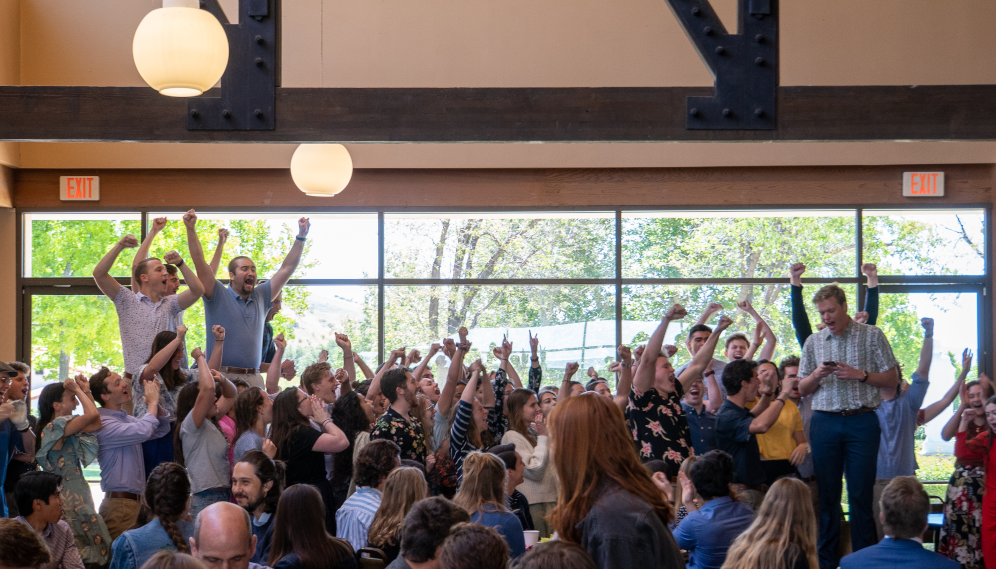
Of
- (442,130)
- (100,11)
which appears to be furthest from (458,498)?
(100,11)

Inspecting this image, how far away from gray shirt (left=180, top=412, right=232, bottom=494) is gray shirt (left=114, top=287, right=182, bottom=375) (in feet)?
3.11

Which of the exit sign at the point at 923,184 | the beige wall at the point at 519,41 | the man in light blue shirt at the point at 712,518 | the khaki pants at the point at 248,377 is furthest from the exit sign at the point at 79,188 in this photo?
the exit sign at the point at 923,184

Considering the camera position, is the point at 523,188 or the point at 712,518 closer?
the point at 712,518

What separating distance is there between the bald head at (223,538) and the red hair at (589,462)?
1.03 meters

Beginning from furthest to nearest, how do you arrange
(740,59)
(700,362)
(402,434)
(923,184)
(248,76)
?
(923,184), (700,362), (402,434), (248,76), (740,59)

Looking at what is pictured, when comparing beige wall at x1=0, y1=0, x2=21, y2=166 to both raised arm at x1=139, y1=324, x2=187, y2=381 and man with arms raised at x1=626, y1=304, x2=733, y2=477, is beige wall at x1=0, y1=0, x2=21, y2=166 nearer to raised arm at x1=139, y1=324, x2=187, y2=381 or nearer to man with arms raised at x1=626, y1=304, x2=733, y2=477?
raised arm at x1=139, y1=324, x2=187, y2=381

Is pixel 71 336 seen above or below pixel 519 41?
below

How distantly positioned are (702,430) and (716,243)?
3.23 metres

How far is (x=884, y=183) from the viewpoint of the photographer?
8.30 meters

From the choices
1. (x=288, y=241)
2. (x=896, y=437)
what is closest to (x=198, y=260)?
(x=288, y=241)

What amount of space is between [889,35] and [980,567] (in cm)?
485

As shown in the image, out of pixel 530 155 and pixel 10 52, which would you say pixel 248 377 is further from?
pixel 10 52

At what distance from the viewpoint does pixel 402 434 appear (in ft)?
15.3

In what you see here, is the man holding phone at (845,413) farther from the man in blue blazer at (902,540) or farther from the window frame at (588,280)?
the window frame at (588,280)
